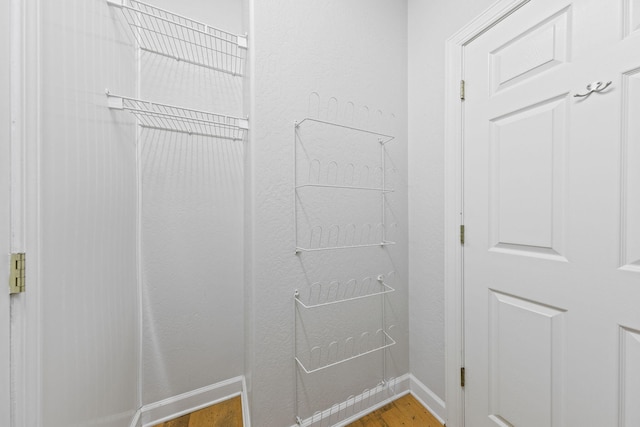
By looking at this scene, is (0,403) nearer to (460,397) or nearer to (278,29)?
(278,29)

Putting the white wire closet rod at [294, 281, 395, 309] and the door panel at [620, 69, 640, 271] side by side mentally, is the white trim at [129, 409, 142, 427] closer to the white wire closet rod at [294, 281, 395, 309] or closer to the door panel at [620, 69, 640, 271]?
the white wire closet rod at [294, 281, 395, 309]

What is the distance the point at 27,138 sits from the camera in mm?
571

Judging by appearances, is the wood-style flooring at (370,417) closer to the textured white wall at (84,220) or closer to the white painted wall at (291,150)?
the white painted wall at (291,150)

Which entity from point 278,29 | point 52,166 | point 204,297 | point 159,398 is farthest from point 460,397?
point 278,29

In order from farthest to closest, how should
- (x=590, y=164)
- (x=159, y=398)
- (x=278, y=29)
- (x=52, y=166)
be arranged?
(x=159, y=398), (x=278, y=29), (x=590, y=164), (x=52, y=166)

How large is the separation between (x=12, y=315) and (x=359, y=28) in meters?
1.84

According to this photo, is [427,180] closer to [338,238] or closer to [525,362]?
[338,238]

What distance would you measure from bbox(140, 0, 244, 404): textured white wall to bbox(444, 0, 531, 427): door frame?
4.06 feet

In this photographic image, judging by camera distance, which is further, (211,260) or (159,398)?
(211,260)

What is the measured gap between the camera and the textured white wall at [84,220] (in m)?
0.65

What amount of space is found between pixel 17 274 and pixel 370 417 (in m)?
1.67

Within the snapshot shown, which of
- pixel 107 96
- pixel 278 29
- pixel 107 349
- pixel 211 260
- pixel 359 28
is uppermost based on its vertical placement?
pixel 359 28

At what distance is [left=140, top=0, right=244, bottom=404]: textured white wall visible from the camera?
1402mm

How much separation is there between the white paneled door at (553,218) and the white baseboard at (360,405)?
1.32ft
